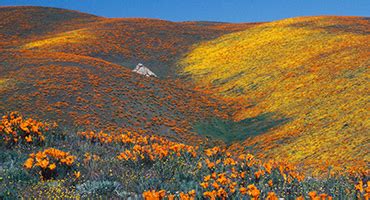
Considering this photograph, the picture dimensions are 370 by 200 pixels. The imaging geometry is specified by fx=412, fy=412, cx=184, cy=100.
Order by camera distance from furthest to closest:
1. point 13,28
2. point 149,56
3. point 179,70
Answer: point 13,28 → point 149,56 → point 179,70

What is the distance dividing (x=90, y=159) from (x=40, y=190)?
212 centimetres

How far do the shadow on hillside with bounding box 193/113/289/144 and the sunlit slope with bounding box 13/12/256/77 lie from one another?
21.2 meters

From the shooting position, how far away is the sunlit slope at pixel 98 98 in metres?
27.2

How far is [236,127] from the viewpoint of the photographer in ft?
98.2

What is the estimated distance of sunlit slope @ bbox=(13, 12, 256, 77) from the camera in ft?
184

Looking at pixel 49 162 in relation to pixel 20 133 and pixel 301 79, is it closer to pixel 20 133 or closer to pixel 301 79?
pixel 20 133

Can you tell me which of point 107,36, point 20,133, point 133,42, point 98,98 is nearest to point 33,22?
point 107,36

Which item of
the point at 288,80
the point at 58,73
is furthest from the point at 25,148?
the point at 288,80

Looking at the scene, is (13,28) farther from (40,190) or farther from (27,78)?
(40,190)

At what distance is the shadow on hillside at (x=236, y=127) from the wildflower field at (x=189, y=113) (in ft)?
0.36

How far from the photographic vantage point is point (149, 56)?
5825cm

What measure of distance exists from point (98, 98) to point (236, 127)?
10.4m

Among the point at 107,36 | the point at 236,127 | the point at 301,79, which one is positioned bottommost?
the point at 236,127

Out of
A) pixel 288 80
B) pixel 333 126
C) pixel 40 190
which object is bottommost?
pixel 40 190
